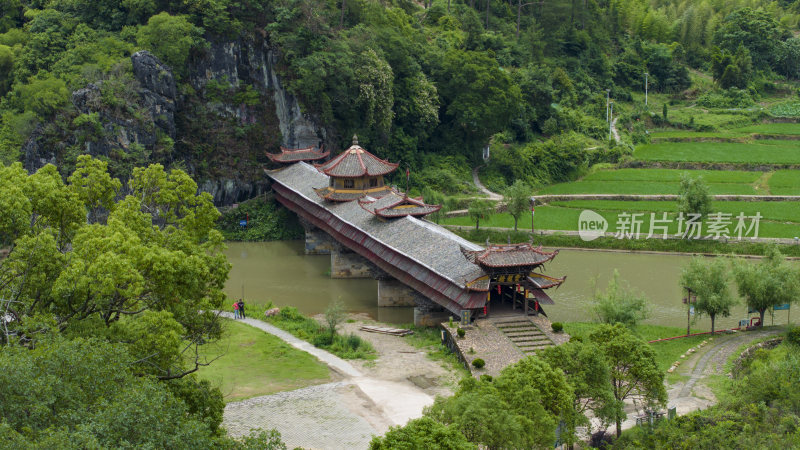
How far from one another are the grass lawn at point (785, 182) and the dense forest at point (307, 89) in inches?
486

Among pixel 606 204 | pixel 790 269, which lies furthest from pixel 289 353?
pixel 606 204

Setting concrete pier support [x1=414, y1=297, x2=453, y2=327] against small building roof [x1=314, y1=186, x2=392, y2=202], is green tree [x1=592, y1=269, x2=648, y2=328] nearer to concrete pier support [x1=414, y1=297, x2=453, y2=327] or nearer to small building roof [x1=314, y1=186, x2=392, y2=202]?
concrete pier support [x1=414, y1=297, x2=453, y2=327]

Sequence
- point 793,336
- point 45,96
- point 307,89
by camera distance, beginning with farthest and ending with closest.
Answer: point 307,89
point 45,96
point 793,336

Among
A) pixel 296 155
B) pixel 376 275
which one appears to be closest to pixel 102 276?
pixel 376 275

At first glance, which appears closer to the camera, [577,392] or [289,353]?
[577,392]

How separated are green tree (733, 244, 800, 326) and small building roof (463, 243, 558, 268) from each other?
8466mm

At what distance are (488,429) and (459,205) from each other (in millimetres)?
37896

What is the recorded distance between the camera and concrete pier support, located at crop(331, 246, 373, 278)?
49.2 metres

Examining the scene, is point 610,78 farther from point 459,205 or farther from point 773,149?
point 459,205

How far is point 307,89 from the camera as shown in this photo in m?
60.8

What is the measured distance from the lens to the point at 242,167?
60.4 m

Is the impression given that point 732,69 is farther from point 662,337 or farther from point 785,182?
point 662,337

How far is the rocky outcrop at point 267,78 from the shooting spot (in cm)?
6172

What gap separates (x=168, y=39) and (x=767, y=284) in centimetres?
4109
